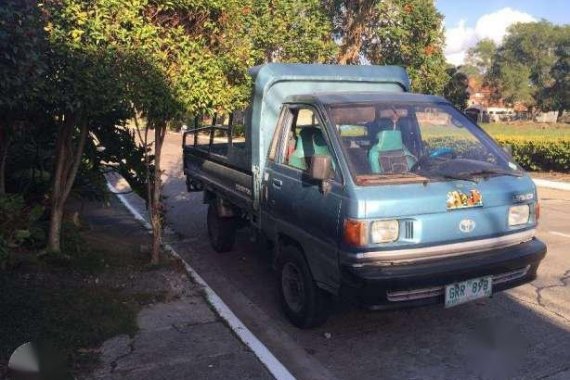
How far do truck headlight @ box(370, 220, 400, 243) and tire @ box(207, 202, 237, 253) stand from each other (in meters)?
3.33

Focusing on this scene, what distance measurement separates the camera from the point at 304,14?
10625 mm

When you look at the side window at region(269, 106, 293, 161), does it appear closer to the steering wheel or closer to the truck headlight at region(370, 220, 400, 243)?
the steering wheel

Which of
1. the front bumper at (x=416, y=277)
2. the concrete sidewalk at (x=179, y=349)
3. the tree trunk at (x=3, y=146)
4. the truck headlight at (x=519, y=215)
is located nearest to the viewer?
the front bumper at (x=416, y=277)

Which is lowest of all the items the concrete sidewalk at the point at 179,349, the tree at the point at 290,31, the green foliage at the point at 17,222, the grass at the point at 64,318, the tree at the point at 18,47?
the concrete sidewalk at the point at 179,349

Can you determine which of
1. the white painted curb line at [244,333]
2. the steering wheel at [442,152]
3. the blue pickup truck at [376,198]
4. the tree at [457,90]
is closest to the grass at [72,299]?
the white painted curb line at [244,333]

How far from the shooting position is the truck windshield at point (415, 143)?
4.27 metres

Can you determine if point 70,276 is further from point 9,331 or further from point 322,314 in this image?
point 322,314

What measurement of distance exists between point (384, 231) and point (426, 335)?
1220mm

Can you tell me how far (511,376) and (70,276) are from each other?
166 inches

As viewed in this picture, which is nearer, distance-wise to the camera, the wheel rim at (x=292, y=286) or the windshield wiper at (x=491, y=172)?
the windshield wiper at (x=491, y=172)

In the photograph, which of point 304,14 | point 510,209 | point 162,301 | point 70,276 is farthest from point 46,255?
point 304,14

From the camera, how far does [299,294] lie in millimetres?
4699

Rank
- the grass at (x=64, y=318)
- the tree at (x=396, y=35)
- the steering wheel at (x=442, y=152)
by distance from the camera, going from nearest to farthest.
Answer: the grass at (x=64, y=318) < the steering wheel at (x=442, y=152) < the tree at (x=396, y=35)

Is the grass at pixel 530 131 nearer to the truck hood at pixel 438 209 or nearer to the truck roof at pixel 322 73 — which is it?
the truck roof at pixel 322 73
